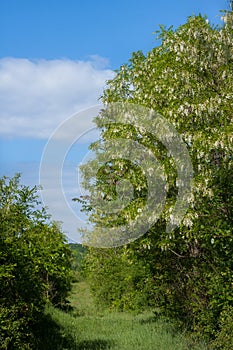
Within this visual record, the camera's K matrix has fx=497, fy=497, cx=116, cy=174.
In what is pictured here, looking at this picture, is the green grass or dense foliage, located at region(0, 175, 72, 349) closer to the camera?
dense foliage, located at region(0, 175, 72, 349)

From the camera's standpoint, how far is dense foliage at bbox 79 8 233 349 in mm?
13203

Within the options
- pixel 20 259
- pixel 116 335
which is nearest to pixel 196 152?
pixel 20 259

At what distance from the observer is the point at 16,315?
11.7m

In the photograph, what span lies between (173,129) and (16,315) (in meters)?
6.73

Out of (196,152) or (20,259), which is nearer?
(20,259)

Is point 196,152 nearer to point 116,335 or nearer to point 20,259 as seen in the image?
point 20,259

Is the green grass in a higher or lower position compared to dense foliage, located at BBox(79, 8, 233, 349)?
lower

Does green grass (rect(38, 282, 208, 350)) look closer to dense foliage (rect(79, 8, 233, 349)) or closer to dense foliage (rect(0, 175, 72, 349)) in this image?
dense foliage (rect(79, 8, 233, 349))

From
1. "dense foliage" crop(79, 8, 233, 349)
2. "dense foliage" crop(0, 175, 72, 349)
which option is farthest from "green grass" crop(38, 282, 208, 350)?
"dense foliage" crop(0, 175, 72, 349)

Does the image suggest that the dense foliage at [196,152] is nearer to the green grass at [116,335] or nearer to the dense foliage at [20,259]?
the green grass at [116,335]

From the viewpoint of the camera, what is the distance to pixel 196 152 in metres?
14.0

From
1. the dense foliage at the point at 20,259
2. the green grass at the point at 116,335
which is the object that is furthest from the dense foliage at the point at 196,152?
the dense foliage at the point at 20,259

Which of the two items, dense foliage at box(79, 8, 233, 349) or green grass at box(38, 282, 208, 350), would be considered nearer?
dense foliage at box(79, 8, 233, 349)

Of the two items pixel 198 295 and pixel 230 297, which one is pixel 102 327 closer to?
pixel 198 295
